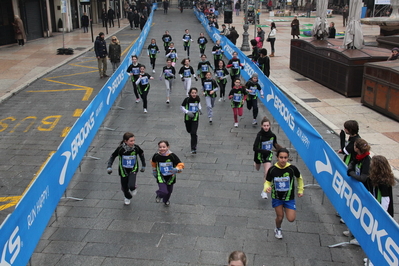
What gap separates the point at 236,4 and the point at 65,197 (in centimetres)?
5316

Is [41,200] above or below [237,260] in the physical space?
below

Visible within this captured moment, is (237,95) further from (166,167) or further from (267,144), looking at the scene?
(166,167)

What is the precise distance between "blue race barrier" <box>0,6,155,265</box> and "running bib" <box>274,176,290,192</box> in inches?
141

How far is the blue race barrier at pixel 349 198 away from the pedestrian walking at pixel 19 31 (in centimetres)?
2255

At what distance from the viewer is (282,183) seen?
22.8 ft

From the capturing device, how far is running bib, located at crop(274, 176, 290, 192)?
273 inches

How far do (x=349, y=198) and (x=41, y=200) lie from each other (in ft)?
15.1

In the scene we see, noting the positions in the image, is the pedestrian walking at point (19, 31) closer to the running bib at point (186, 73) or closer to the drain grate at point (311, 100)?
the running bib at point (186, 73)

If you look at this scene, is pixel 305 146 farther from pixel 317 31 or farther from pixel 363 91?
pixel 317 31

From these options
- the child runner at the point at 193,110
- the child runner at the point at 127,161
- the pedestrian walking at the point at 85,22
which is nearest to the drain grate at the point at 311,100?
the child runner at the point at 193,110

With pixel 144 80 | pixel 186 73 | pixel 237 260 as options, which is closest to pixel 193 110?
pixel 144 80

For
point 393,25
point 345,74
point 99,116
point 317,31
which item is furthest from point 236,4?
point 99,116

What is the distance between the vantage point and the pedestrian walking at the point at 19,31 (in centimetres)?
2792

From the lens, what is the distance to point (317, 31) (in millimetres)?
20016
